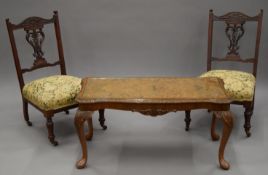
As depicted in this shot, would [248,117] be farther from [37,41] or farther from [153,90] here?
[37,41]

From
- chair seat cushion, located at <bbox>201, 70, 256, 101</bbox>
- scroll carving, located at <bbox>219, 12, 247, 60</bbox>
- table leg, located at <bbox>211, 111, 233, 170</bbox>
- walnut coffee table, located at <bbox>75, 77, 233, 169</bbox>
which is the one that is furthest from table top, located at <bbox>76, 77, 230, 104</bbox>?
scroll carving, located at <bbox>219, 12, 247, 60</bbox>

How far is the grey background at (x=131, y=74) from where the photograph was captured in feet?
10.8

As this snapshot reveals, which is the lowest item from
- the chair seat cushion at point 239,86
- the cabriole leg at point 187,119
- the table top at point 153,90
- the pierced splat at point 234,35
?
the cabriole leg at point 187,119

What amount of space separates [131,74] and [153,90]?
5.05 feet

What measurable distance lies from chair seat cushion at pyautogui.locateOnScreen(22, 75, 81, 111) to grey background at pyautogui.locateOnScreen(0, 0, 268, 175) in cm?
41

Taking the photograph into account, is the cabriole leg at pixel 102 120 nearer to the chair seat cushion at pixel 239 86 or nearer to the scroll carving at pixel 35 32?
the scroll carving at pixel 35 32

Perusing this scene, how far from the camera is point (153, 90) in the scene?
307 centimetres

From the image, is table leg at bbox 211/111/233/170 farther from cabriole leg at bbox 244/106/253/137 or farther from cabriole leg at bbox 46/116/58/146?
cabriole leg at bbox 46/116/58/146

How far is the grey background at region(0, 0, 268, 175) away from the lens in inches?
130

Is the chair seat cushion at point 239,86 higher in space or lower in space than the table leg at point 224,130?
higher

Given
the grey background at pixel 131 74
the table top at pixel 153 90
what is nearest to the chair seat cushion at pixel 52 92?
the table top at pixel 153 90

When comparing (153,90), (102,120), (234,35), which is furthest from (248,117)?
(102,120)

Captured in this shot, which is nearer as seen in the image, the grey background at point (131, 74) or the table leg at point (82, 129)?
the table leg at point (82, 129)

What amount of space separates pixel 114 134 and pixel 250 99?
1267 millimetres
